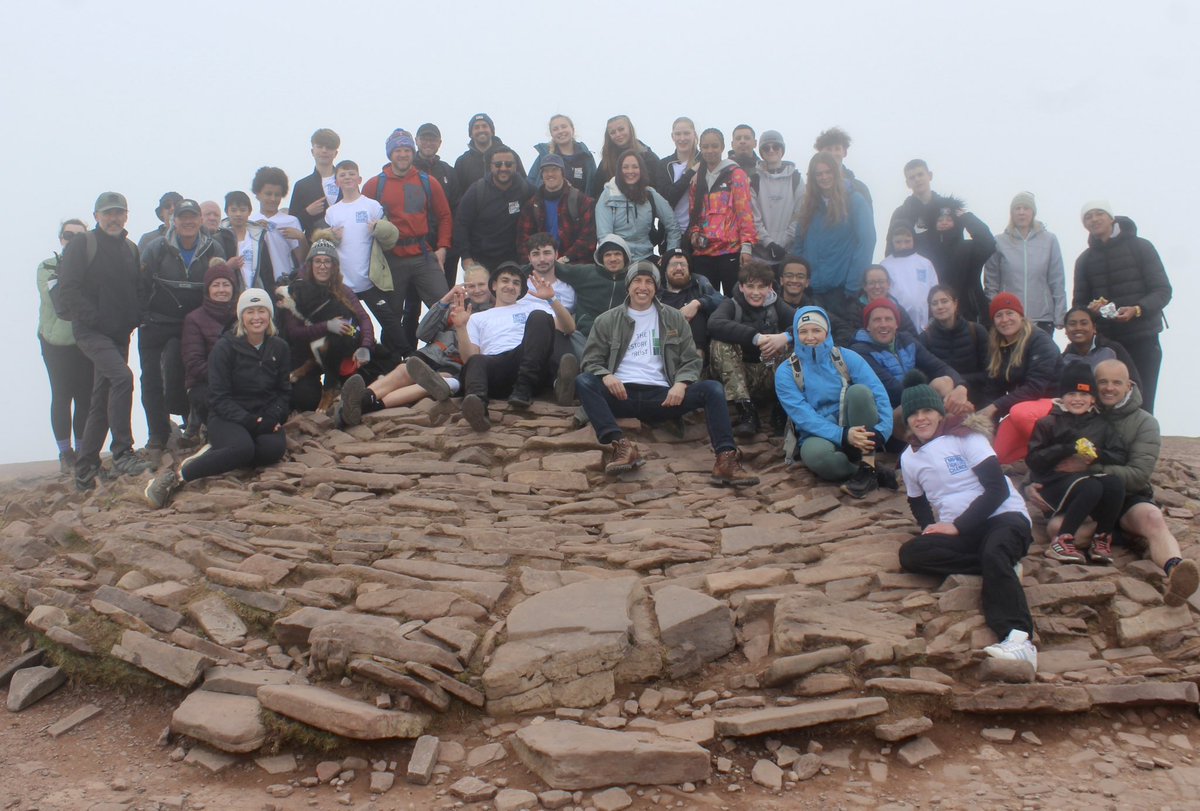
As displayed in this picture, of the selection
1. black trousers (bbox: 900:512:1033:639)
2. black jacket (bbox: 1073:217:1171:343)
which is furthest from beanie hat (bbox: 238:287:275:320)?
black jacket (bbox: 1073:217:1171:343)

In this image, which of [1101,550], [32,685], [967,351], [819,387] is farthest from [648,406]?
[32,685]

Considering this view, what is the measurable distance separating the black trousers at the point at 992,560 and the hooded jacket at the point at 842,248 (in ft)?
14.4

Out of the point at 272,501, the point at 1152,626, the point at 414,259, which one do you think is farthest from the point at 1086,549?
→ the point at 414,259

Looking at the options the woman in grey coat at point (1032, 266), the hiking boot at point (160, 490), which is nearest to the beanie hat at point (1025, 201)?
the woman in grey coat at point (1032, 266)

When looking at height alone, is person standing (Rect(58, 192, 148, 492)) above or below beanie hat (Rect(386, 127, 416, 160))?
below

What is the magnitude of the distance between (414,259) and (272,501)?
3.98m

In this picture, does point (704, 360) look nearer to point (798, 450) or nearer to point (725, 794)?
point (798, 450)

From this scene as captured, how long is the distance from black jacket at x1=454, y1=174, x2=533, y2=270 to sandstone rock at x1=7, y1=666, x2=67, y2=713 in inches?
261

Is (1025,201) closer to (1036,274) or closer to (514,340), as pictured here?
(1036,274)

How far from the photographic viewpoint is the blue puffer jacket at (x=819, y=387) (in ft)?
32.2

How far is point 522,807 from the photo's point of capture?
18.7ft

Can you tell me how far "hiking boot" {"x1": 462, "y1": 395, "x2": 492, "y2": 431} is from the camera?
10344 mm

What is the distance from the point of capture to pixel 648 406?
10398 millimetres

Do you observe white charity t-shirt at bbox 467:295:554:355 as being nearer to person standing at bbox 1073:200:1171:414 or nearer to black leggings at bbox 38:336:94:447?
black leggings at bbox 38:336:94:447
